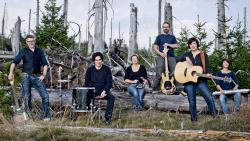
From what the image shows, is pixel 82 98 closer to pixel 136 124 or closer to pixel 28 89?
pixel 28 89

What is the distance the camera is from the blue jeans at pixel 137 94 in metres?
11.3

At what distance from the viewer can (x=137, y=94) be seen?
1137cm

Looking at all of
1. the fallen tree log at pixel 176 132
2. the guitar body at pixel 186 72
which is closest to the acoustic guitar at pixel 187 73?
the guitar body at pixel 186 72

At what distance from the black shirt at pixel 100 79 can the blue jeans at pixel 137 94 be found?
120 centimetres

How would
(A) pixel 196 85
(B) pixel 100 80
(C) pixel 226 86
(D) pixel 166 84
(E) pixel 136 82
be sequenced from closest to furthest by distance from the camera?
(A) pixel 196 85 → (B) pixel 100 80 → (C) pixel 226 86 → (E) pixel 136 82 → (D) pixel 166 84

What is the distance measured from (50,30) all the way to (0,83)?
897cm

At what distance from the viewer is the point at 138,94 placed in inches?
450

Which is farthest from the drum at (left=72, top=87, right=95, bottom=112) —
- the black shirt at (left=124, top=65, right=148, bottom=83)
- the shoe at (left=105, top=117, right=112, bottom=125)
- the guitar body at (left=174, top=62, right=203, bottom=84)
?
the guitar body at (left=174, top=62, right=203, bottom=84)

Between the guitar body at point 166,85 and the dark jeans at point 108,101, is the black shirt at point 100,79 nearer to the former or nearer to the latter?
the dark jeans at point 108,101

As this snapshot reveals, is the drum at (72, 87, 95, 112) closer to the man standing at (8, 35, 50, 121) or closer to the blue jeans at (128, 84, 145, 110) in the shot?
the man standing at (8, 35, 50, 121)

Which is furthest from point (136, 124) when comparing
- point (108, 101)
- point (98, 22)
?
point (98, 22)

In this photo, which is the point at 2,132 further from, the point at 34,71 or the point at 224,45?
the point at 224,45

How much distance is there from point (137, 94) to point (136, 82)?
30cm

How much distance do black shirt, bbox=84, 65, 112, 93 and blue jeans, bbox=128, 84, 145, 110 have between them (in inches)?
47.3
